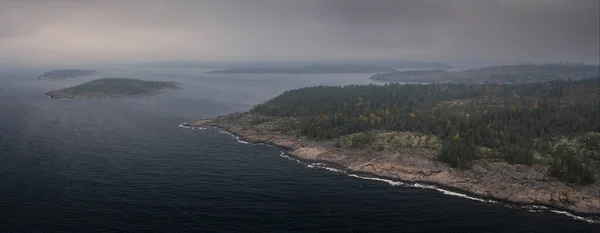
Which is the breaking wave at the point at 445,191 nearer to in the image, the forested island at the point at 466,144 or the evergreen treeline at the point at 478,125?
the forested island at the point at 466,144

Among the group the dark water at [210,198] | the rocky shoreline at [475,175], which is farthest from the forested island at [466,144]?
the dark water at [210,198]

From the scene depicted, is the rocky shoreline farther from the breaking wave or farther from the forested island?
the breaking wave

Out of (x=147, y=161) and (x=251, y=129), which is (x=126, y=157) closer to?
(x=147, y=161)

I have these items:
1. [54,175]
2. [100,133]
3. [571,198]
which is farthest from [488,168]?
[100,133]

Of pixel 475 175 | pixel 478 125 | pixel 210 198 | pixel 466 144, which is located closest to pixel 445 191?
pixel 475 175

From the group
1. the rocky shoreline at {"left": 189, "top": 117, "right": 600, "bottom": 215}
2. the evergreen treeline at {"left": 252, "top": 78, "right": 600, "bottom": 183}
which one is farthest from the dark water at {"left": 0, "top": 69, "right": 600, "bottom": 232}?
the evergreen treeline at {"left": 252, "top": 78, "right": 600, "bottom": 183}

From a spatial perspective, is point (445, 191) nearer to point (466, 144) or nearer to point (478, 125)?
point (466, 144)
